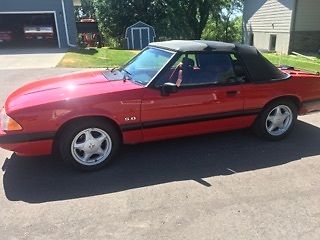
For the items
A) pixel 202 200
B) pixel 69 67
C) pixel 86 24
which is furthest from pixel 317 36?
pixel 202 200

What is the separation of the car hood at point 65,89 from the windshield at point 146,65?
158mm

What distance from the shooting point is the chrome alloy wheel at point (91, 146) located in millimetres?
4083

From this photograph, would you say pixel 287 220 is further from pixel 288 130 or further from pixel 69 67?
pixel 69 67

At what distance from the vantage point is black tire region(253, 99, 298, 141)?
16.6 ft

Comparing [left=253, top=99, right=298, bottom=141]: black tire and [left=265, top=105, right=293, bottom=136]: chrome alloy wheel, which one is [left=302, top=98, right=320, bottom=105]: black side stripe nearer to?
[left=253, top=99, right=298, bottom=141]: black tire

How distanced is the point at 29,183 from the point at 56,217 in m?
0.82

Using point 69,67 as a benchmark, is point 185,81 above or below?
above

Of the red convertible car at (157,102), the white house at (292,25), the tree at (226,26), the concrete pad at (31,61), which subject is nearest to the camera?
the red convertible car at (157,102)

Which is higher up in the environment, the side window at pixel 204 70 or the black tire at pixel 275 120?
the side window at pixel 204 70

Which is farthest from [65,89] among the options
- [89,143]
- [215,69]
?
[215,69]

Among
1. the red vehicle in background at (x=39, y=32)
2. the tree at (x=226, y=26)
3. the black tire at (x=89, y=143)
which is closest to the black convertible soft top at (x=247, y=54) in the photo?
the black tire at (x=89, y=143)

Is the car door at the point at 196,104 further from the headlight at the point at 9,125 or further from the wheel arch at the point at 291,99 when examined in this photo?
the headlight at the point at 9,125

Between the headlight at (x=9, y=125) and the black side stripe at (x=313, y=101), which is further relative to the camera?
the black side stripe at (x=313, y=101)

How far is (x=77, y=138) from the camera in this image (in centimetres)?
406
